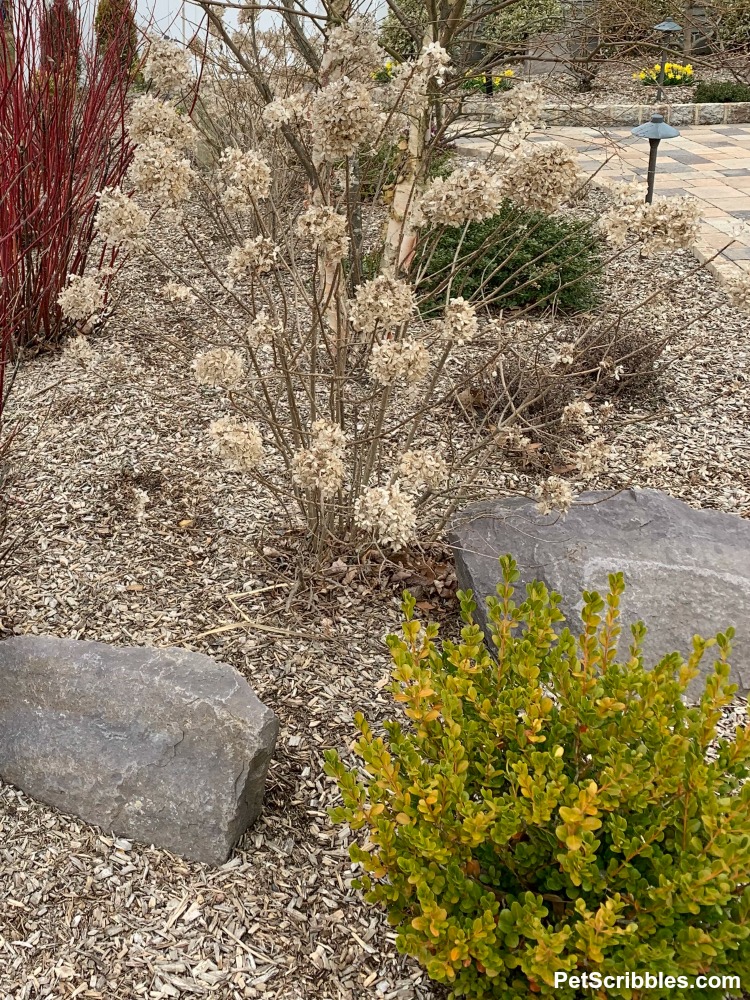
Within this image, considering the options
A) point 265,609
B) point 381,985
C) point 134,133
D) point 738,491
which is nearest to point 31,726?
point 265,609

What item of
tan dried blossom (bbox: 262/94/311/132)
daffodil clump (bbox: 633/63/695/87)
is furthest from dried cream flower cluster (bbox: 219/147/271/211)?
daffodil clump (bbox: 633/63/695/87)

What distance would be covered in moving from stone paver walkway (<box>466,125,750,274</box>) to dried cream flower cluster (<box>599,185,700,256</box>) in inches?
129

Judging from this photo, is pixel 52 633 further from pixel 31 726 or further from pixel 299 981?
pixel 299 981

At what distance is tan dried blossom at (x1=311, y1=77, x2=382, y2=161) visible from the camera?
6.33 ft

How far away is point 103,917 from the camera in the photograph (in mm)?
1943

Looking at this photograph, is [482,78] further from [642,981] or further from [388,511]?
[642,981]

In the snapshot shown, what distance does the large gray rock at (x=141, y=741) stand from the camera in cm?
203

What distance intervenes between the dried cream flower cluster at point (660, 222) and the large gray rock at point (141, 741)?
150 cm

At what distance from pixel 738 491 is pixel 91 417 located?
104 inches

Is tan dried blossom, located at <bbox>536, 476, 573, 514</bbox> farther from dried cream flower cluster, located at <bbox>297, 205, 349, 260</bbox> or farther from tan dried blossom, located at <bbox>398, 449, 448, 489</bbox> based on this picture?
dried cream flower cluster, located at <bbox>297, 205, 349, 260</bbox>

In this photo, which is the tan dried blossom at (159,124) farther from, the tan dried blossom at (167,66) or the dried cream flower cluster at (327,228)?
the dried cream flower cluster at (327,228)

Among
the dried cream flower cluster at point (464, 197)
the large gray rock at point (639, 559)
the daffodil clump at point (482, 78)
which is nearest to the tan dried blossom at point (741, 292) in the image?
the large gray rock at point (639, 559)

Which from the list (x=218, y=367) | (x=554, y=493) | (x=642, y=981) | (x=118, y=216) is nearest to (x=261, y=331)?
(x=218, y=367)

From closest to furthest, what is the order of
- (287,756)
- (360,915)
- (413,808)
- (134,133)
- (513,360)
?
(413,808), (360,915), (134,133), (287,756), (513,360)
